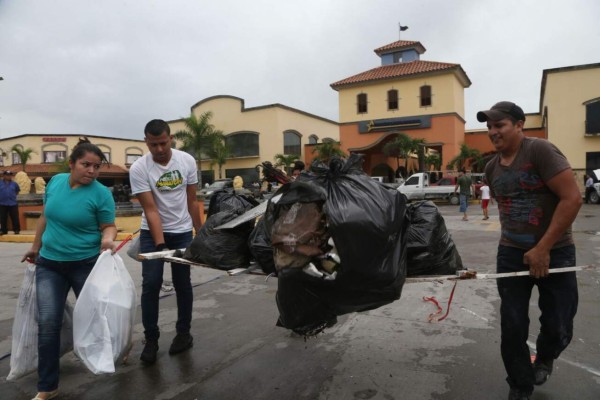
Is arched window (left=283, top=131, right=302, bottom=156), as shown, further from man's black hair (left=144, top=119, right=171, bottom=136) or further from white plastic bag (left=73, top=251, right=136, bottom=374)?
white plastic bag (left=73, top=251, right=136, bottom=374)

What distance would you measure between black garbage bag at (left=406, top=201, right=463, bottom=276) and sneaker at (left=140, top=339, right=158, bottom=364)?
1978 millimetres

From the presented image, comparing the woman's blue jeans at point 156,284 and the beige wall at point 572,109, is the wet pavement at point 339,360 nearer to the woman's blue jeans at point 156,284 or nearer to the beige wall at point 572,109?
the woman's blue jeans at point 156,284

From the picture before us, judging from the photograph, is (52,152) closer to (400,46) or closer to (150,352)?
(400,46)

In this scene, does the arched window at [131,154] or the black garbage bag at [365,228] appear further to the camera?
the arched window at [131,154]

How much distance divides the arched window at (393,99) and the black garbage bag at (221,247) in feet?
96.7

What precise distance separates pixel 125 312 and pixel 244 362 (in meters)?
0.95

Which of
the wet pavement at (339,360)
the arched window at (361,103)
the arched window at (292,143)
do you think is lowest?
the wet pavement at (339,360)

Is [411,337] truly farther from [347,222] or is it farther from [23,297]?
[23,297]

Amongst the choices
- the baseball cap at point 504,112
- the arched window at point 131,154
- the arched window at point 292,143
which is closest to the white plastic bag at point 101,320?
the baseball cap at point 504,112

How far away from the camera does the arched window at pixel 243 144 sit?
34.8 meters

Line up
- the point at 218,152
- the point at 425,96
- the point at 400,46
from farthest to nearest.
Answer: the point at 218,152 → the point at 400,46 → the point at 425,96

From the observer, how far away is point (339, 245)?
2.02 meters

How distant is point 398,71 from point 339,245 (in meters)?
31.2

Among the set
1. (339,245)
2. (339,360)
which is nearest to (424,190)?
(339,360)
